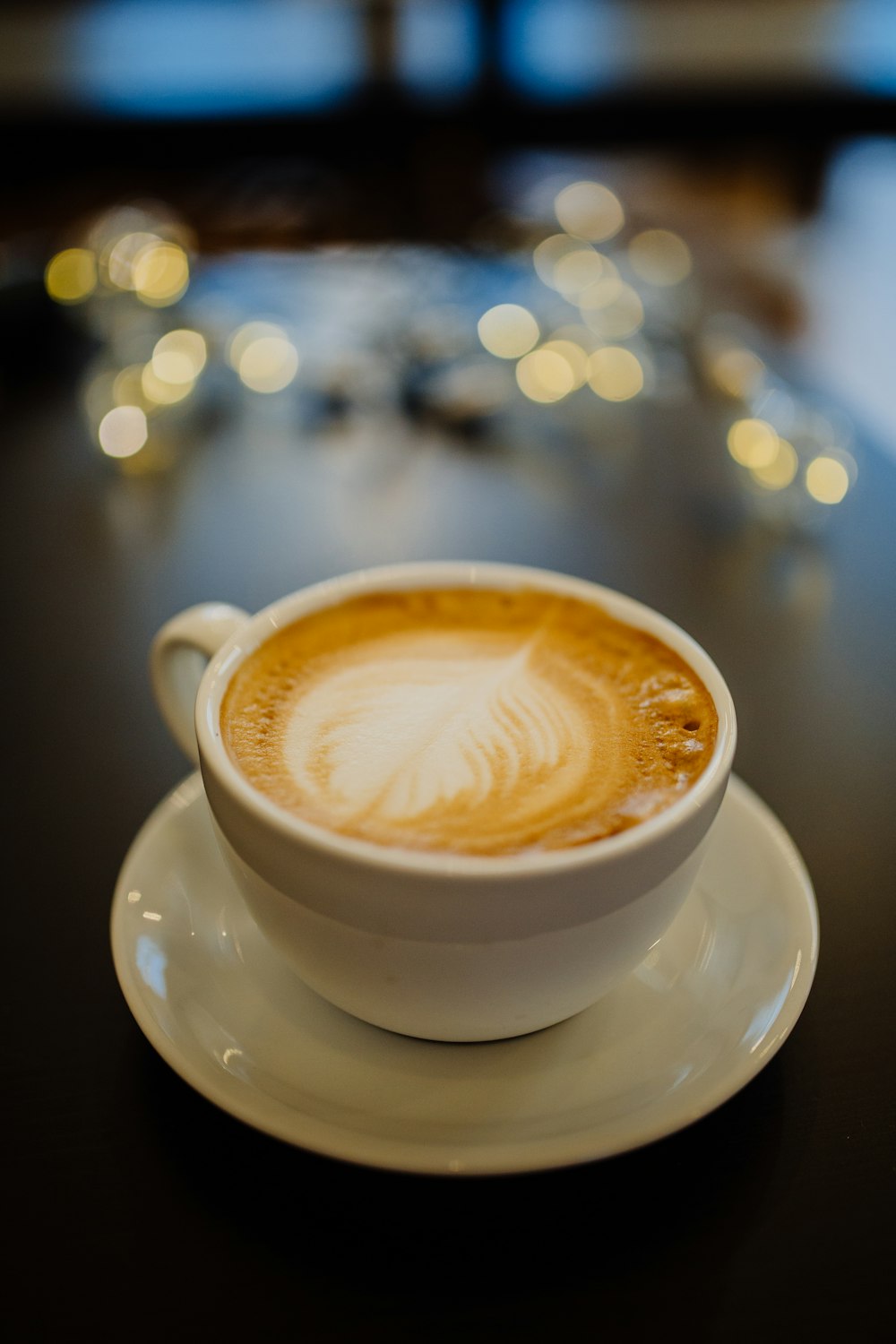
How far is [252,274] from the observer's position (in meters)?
1.37

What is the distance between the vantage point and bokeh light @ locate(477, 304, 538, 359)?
45.6 inches

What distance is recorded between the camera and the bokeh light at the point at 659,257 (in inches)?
53.8

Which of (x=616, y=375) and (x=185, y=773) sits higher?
(x=616, y=375)

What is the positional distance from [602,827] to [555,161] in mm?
3549

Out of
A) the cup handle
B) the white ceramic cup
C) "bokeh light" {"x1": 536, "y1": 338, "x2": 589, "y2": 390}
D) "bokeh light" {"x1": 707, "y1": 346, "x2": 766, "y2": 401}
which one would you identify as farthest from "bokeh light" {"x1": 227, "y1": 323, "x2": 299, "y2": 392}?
the white ceramic cup

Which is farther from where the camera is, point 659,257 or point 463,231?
point 463,231

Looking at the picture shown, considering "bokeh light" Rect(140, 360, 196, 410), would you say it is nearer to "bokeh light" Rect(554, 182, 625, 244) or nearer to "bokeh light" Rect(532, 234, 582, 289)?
"bokeh light" Rect(532, 234, 582, 289)

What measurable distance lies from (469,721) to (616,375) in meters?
0.70

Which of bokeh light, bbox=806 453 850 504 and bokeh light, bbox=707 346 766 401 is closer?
bokeh light, bbox=806 453 850 504

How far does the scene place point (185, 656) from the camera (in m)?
0.58

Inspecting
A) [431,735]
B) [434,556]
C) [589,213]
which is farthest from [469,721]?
[589,213]

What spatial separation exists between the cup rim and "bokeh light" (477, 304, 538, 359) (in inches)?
24.7

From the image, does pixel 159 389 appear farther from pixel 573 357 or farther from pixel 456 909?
pixel 456 909

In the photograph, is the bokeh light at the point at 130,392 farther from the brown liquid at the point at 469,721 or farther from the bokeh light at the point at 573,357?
the brown liquid at the point at 469,721
